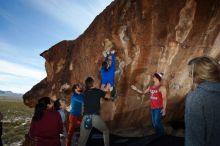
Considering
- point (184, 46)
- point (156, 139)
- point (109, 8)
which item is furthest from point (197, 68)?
point (109, 8)

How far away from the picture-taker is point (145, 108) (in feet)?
43.9

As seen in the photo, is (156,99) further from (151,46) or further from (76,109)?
(151,46)

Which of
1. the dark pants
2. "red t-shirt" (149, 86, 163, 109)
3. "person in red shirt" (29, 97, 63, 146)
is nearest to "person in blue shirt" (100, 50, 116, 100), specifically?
the dark pants

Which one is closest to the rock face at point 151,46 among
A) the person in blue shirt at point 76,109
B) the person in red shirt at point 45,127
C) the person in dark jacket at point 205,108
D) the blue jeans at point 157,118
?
the blue jeans at point 157,118

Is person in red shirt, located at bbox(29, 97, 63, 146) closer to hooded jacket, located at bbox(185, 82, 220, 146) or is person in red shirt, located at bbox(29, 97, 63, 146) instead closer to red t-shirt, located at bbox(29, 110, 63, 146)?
red t-shirt, located at bbox(29, 110, 63, 146)

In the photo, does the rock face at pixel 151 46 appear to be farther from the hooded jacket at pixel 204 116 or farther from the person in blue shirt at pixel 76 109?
the hooded jacket at pixel 204 116

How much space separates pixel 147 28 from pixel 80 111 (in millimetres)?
5110

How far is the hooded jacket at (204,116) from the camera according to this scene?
9.38ft

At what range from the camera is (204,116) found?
2.86m

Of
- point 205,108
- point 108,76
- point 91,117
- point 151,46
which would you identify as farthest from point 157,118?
point 205,108

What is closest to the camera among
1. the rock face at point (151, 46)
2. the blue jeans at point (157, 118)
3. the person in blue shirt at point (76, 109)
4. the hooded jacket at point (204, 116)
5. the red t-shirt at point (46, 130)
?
the hooded jacket at point (204, 116)

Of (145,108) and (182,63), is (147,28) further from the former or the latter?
(145,108)

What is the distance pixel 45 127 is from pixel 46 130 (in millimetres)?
61

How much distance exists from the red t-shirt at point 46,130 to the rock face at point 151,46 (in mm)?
6678
